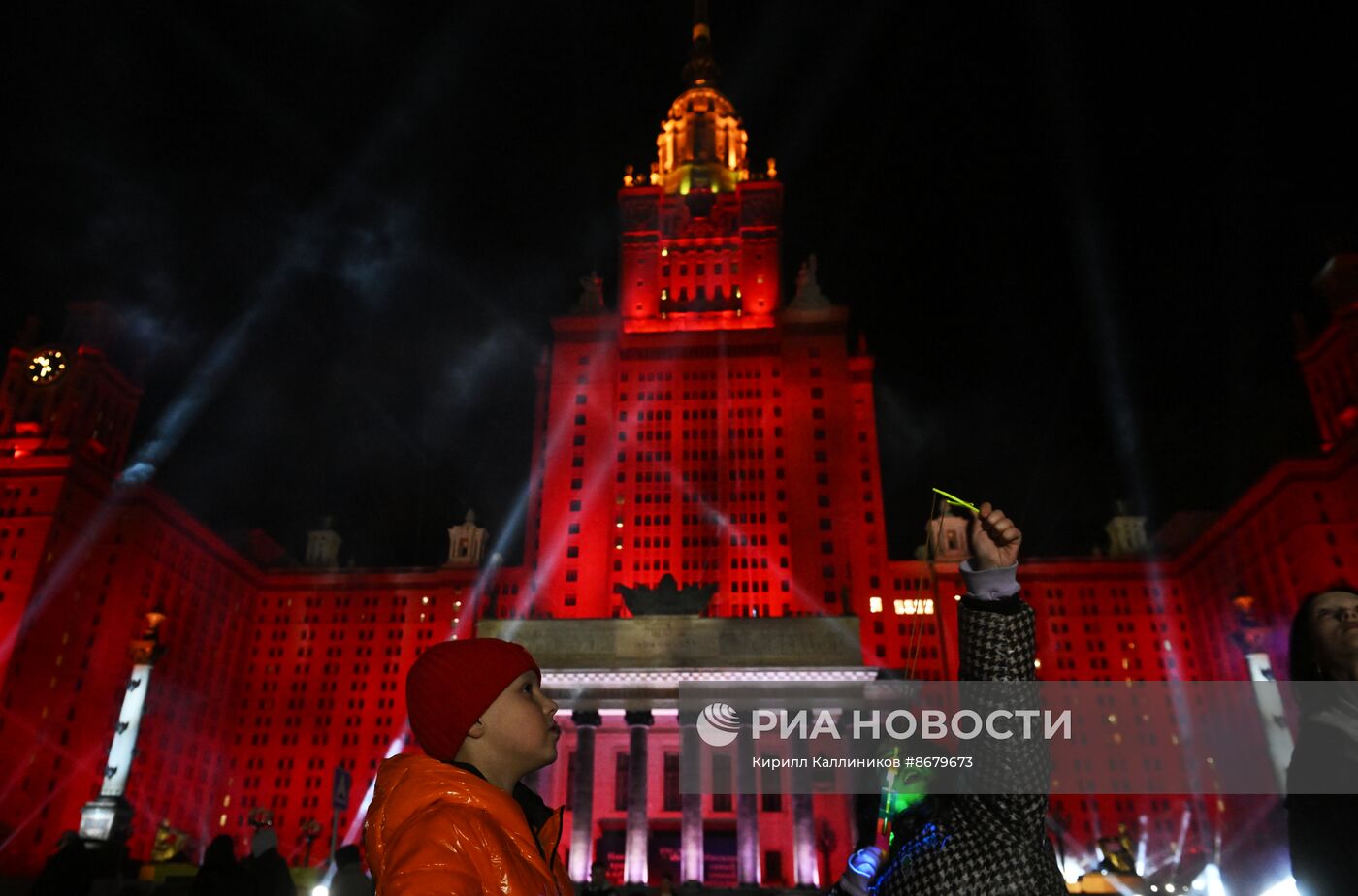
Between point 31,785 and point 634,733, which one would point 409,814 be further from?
point 31,785

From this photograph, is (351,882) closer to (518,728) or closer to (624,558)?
(518,728)

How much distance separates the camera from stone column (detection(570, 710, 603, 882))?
31812 millimetres

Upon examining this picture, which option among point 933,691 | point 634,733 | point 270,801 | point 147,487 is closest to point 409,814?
point 634,733

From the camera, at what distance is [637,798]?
3347cm

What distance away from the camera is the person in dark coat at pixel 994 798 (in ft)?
8.05

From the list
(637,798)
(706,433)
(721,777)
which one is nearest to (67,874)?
Result: (637,798)

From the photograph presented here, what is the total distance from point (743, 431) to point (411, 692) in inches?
2803

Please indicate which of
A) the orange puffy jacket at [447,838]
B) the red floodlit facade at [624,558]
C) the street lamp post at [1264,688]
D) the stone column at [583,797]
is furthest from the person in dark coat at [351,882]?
the red floodlit facade at [624,558]

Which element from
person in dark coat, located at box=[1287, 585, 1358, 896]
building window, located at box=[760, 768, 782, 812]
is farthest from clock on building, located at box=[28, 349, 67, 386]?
person in dark coat, located at box=[1287, 585, 1358, 896]

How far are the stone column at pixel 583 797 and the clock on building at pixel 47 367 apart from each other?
67462 mm

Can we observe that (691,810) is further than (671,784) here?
No

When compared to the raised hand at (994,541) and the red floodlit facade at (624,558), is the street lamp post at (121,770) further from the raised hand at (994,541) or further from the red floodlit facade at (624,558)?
the red floodlit facade at (624,558)

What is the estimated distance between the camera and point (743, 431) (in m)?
74.0

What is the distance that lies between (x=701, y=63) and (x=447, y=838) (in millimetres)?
101570
